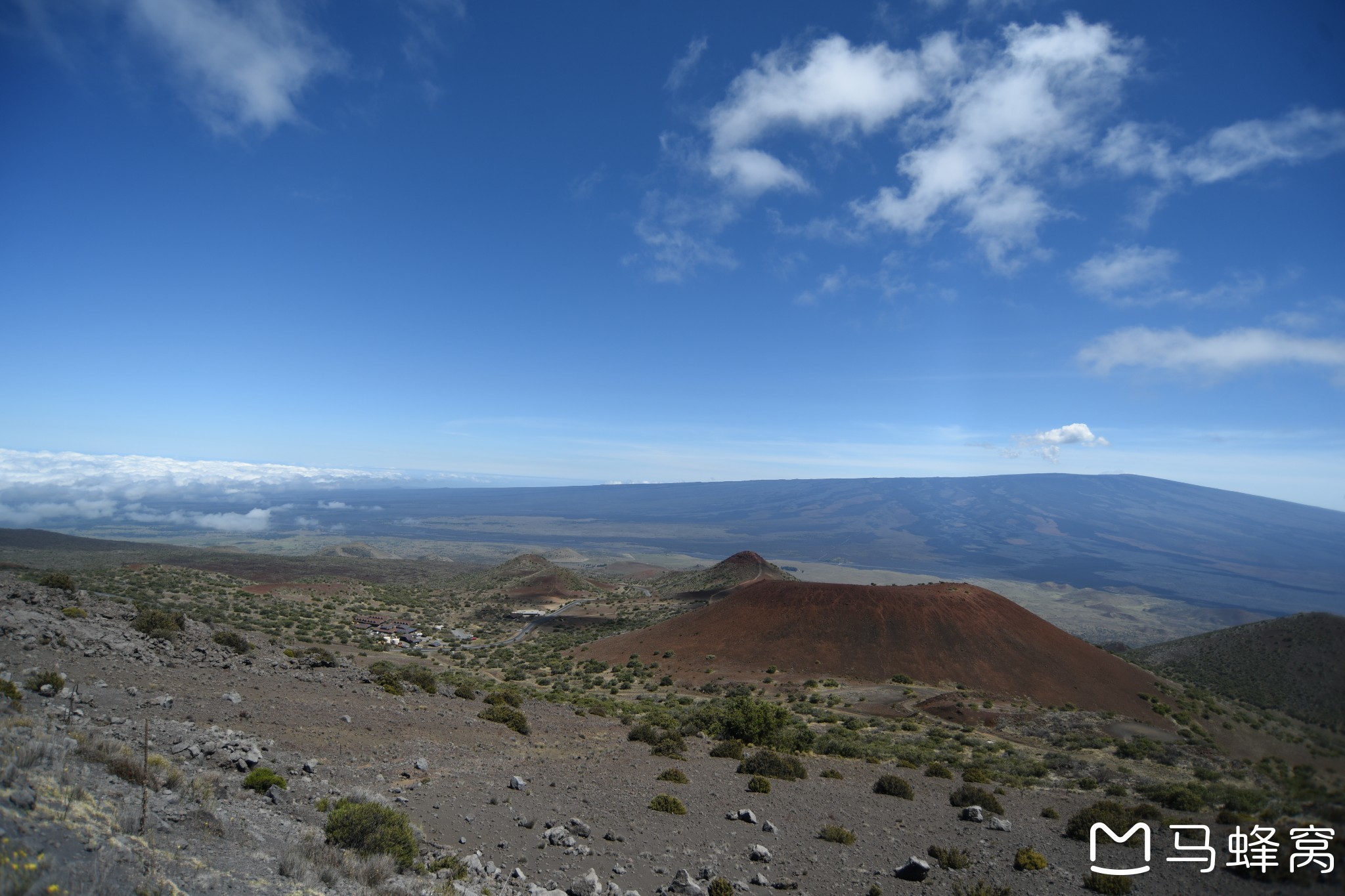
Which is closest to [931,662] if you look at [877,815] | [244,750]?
[877,815]

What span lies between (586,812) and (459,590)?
60604 millimetres

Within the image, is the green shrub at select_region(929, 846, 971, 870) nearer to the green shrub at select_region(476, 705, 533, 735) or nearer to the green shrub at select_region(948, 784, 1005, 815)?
the green shrub at select_region(948, 784, 1005, 815)

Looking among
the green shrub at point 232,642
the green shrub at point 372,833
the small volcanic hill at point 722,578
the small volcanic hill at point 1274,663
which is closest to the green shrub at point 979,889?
the small volcanic hill at point 1274,663

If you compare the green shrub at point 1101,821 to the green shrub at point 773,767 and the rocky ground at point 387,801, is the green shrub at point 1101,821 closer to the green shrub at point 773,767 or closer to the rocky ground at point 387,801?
the rocky ground at point 387,801

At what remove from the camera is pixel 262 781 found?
8.57 metres

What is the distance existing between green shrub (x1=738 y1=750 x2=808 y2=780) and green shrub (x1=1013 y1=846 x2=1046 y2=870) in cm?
516

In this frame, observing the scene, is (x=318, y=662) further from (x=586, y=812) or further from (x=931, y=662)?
(x=931, y=662)

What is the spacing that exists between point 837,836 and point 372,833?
7.28 meters

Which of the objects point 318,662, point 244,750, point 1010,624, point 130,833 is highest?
point 130,833

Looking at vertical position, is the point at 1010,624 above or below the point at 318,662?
below

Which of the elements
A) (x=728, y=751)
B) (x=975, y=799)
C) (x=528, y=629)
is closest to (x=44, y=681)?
(x=728, y=751)

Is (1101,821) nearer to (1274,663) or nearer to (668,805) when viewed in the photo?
(668,805)

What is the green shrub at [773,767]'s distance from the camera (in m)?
13.4

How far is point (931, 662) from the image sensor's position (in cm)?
3381
